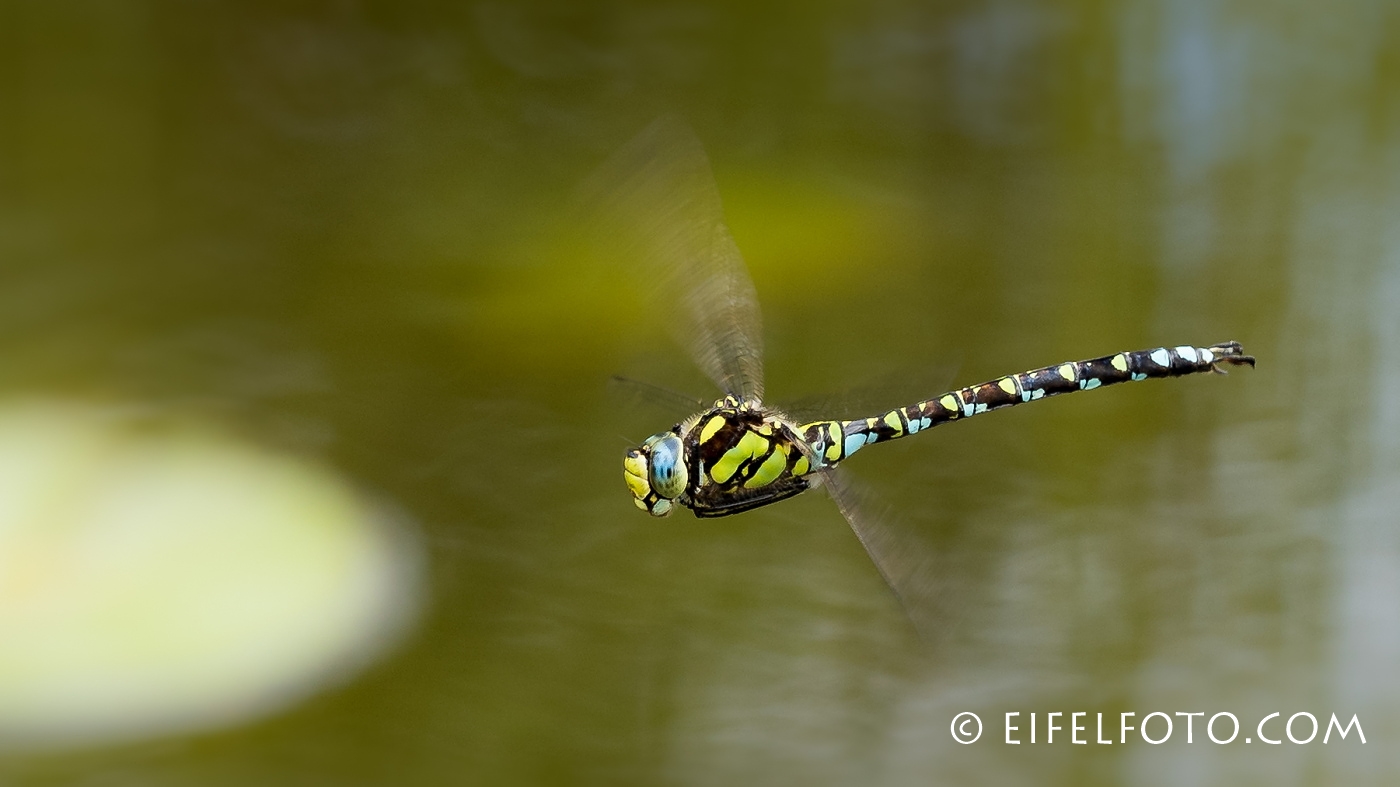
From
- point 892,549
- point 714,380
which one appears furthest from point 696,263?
point 892,549

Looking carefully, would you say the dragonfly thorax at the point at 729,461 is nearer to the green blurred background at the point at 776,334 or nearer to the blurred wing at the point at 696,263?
the blurred wing at the point at 696,263

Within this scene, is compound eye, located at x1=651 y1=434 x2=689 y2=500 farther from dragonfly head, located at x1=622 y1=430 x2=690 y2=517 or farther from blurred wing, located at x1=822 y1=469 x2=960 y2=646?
blurred wing, located at x1=822 y1=469 x2=960 y2=646

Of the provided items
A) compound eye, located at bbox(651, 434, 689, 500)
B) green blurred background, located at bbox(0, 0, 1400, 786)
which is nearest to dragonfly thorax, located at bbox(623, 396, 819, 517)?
compound eye, located at bbox(651, 434, 689, 500)

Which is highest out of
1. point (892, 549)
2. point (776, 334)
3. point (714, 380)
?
point (776, 334)

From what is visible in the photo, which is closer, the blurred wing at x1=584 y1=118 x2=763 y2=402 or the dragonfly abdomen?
the blurred wing at x1=584 y1=118 x2=763 y2=402

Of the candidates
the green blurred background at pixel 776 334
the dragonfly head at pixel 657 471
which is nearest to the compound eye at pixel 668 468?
the dragonfly head at pixel 657 471

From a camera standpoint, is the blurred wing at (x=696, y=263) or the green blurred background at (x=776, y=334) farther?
the green blurred background at (x=776, y=334)

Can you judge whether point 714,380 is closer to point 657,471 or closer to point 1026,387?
point 657,471
